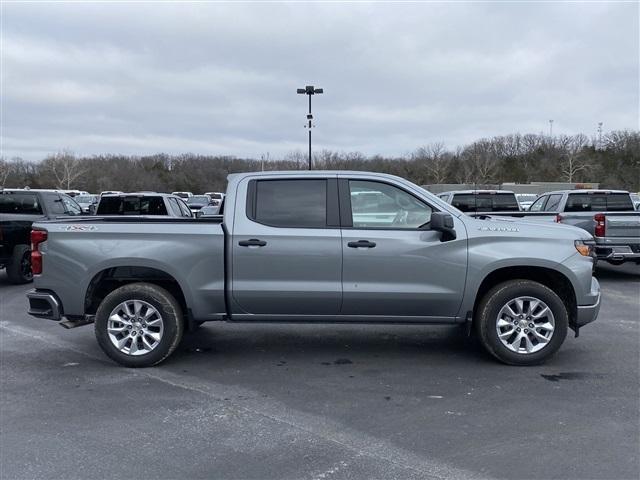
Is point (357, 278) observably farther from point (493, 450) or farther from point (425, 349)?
point (493, 450)

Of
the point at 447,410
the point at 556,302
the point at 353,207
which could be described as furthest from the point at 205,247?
the point at 556,302

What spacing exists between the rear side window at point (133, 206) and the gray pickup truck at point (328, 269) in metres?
7.14

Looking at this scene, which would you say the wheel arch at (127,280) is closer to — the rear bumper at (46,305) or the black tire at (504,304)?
the rear bumper at (46,305)

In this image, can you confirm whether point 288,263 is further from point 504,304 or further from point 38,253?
point 38,253

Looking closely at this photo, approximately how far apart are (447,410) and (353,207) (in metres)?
2.18

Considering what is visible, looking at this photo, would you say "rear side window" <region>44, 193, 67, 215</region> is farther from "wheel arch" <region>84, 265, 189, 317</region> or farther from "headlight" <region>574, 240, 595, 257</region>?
"headlight" <region>574, 240, 595, 257</region>

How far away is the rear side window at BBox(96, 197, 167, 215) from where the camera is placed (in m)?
12.6

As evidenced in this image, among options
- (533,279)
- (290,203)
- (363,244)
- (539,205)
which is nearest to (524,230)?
(533,279)

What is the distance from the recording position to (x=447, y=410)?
4422mm

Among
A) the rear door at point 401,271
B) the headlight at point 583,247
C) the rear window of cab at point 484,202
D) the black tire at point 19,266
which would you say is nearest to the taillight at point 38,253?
the rear door at point 401,271

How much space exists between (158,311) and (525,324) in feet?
12.2

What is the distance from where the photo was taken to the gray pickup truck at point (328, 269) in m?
5.39

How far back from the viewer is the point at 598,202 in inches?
495

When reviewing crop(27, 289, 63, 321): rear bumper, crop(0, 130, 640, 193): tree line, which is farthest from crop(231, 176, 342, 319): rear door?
crop(0, 130, 640, 193): tree line
